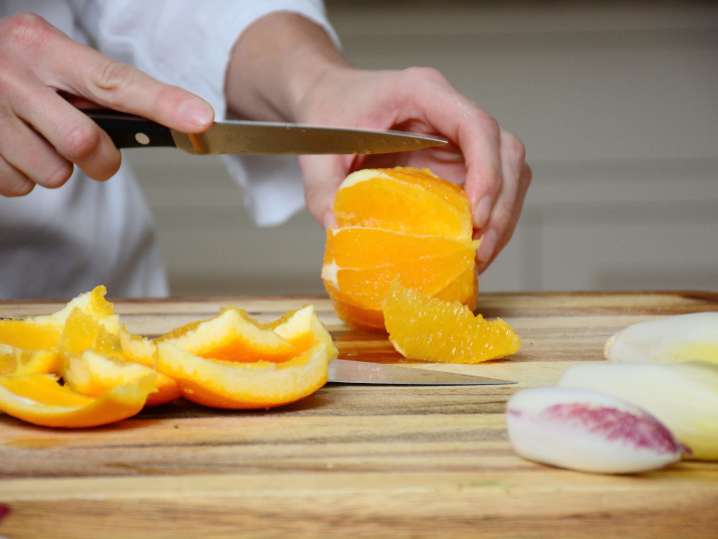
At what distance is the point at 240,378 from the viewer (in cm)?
92

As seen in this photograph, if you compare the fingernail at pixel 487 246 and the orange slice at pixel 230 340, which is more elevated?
the orange slice at pixel 230 340

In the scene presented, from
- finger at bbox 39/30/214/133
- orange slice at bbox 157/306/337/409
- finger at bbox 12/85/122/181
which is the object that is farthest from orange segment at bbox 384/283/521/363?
finger at bbox 12/85/122/181

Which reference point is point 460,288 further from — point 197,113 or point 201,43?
point 201,43

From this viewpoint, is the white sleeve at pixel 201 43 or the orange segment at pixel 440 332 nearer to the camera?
the orange segment at pixel 440 332

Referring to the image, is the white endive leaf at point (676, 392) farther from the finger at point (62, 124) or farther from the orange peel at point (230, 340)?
the finger at point (62, 124)

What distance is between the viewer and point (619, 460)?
75 cm

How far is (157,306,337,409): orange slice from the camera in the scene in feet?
3.01

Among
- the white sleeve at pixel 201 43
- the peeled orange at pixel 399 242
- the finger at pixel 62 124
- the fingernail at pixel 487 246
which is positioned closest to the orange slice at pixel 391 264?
the peeled orange at pixel 399 242

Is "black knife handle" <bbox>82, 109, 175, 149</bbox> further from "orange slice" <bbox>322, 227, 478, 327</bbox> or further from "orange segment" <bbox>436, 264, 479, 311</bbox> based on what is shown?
"orange segment" <bbox>436, 264, 479, 311</bbox>

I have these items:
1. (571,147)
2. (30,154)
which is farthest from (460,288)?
(571,147)

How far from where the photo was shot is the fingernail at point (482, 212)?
4.36ft

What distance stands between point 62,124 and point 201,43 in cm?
63

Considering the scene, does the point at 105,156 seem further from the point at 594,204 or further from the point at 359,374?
the point at 594,204

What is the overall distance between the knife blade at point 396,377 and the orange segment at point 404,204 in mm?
218
